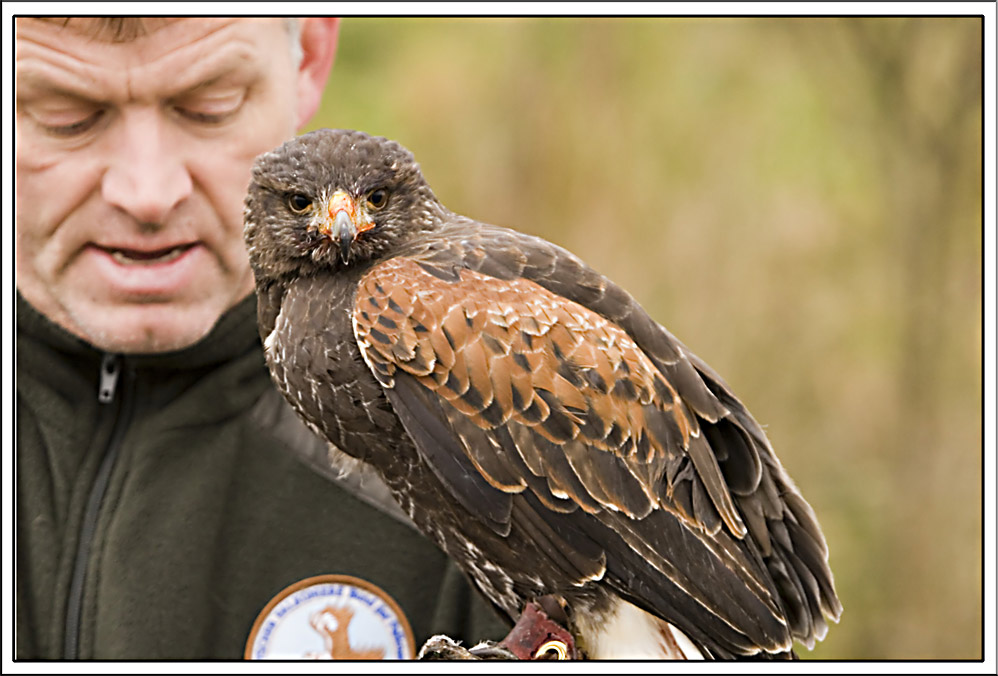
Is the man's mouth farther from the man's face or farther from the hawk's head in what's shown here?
the hawk's head

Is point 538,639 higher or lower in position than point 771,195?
lower

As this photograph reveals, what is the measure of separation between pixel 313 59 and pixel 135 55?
495 mm

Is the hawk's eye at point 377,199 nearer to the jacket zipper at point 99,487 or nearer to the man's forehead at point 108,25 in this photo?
the man's forehead at point 108,25

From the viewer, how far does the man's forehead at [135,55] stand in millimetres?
2291

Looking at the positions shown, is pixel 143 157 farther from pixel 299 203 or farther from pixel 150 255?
pixel 299 203

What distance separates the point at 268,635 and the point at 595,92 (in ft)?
10.7

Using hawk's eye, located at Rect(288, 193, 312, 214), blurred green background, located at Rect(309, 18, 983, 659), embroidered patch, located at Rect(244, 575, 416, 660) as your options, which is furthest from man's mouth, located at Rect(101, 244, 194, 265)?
blurred green background, located at Rect(309, 18, 983, 659)

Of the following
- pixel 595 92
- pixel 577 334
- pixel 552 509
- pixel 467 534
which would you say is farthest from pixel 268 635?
pixel 595 92

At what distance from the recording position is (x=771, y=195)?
4.80m

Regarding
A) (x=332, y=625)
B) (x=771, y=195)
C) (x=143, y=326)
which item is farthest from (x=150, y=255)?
(x=771, y=195)

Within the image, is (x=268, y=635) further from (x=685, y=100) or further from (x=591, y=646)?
(x=685, y=100)

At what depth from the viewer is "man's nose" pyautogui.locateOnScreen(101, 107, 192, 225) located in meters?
2.29

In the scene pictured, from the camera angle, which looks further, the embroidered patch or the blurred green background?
the blurred green background

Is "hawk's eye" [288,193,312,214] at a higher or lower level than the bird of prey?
higher
